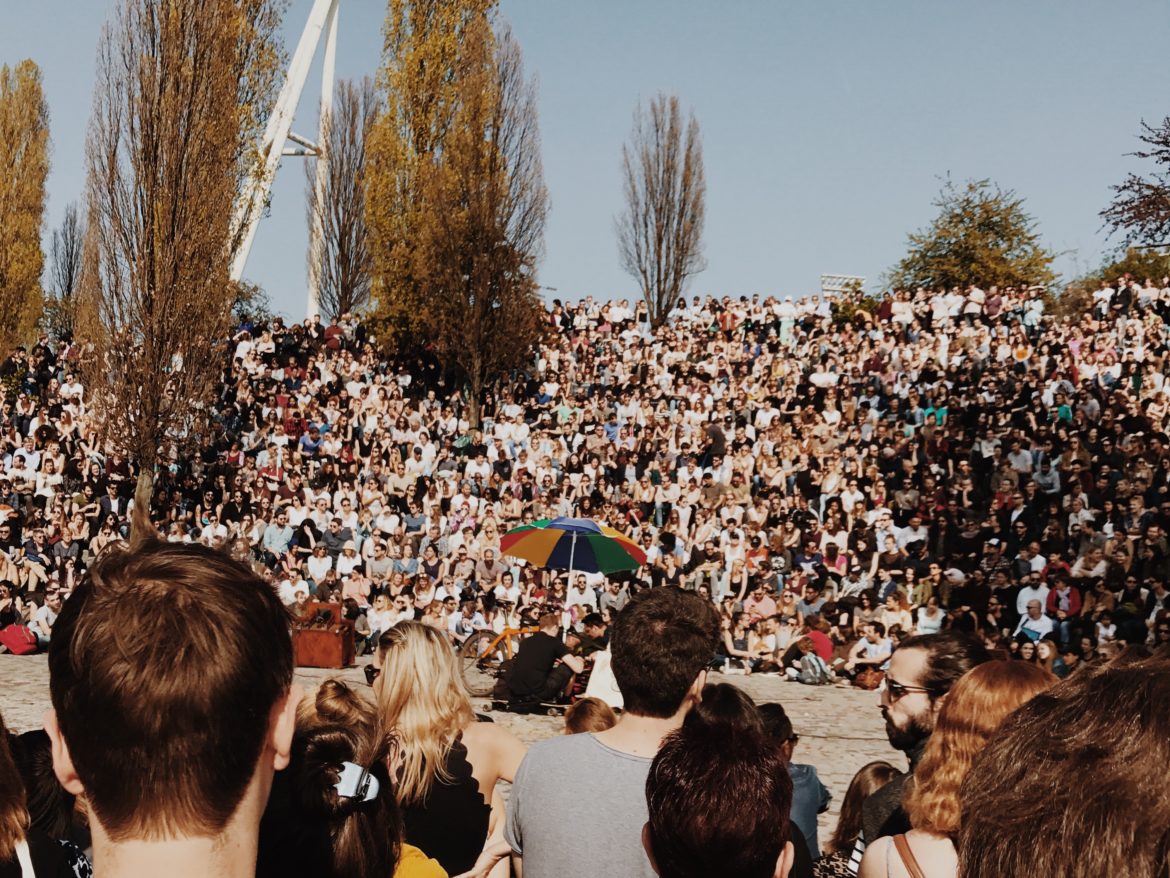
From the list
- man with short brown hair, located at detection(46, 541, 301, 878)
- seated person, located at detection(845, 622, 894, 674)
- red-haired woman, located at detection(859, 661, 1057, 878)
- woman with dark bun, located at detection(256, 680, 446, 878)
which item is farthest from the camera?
seated person, located at detection(845, 622, 894, 674)

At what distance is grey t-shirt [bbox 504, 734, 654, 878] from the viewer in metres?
2.75

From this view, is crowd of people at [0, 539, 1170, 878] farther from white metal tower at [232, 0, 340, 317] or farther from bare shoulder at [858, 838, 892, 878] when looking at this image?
white metal tower at [232, 0, 340, 317]

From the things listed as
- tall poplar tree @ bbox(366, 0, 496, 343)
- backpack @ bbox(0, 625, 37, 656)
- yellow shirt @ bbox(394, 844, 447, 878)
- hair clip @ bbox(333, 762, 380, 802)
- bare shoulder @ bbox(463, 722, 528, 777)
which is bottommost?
backpack @ bbox(0, 625, 37, 656)

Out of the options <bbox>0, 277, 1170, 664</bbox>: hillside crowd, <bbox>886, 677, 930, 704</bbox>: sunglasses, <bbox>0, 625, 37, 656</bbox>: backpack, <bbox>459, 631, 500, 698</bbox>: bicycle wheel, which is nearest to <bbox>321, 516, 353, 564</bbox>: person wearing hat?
<bbox>0, 277, 1170, 664</bbox>: hillside crowd

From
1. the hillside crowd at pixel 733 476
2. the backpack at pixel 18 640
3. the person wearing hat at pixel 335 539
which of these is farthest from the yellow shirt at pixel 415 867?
the person wearing hat at pixel 335 539

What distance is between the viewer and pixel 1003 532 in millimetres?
17594

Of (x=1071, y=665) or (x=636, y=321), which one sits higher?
(x=636, y=321)

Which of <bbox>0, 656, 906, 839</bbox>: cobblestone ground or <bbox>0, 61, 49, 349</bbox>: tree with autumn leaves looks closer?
<bbox>0, 656, 906, 839</bbox>: cobblestone ground

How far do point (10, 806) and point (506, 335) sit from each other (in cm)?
2728

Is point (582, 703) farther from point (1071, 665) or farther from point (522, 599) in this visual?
point (522, 599)

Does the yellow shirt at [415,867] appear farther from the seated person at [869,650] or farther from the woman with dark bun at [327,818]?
the seated person at [869,650]

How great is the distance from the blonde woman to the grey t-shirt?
549 mm

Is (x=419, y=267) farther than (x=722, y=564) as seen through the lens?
Yes

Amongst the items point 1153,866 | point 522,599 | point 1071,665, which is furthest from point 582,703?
point 522,599
